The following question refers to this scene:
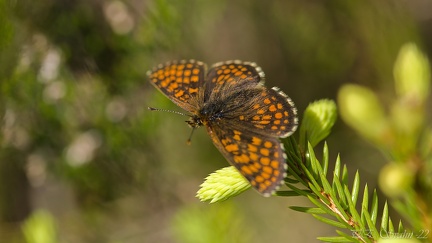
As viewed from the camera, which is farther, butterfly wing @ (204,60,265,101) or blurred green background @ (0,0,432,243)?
blurred green background @ (0,0,432,243)

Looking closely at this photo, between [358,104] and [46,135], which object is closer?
[358,104]

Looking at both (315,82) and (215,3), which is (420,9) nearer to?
(315,82)

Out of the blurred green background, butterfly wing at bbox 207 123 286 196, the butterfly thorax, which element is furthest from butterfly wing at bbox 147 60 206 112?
butterfly wing at bbox 207 123 286 196

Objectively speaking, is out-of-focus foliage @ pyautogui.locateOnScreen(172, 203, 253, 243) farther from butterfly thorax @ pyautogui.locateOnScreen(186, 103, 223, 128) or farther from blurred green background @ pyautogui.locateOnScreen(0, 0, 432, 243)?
butterfly thorax @ pyautogui.locateOnScreen(186, 103, 223, 128)

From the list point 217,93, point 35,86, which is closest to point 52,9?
point 35,86

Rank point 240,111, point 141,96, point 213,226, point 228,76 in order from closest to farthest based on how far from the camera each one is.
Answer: point 213,226
point 240,111
point 228,76
point 141,96

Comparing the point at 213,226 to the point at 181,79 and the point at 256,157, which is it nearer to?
the point at 256,157

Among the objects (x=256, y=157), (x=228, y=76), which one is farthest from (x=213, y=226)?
(x=228, y=76)
